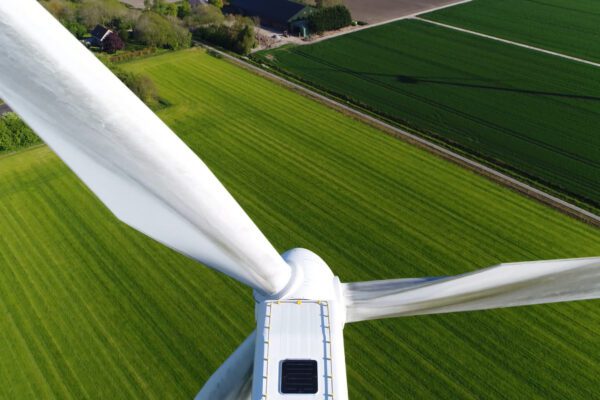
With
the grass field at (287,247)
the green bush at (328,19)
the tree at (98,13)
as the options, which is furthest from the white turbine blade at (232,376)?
the tree at (98,13)

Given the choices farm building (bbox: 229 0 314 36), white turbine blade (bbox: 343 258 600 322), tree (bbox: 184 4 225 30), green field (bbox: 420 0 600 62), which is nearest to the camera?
white turbine blade (bbox: 343 258 600 322)

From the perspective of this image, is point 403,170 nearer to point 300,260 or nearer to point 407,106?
point 407,106

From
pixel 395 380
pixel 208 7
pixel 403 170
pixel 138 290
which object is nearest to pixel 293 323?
pixel 395 380

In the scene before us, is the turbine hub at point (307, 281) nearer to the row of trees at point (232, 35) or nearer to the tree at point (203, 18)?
the row of trees at point (232, 35)

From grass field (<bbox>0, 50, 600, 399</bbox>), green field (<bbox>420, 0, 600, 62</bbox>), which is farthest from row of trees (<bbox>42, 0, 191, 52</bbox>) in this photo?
green field (<bbox>420, 0, 600, 62</bbox>)

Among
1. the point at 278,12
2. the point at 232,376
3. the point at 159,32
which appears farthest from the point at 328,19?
the point at 232,376

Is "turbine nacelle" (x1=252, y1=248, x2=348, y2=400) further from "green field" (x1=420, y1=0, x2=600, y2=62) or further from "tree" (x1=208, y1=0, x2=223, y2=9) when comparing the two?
"tree" (x1=208, y1=0, x2=223, y2=9)
